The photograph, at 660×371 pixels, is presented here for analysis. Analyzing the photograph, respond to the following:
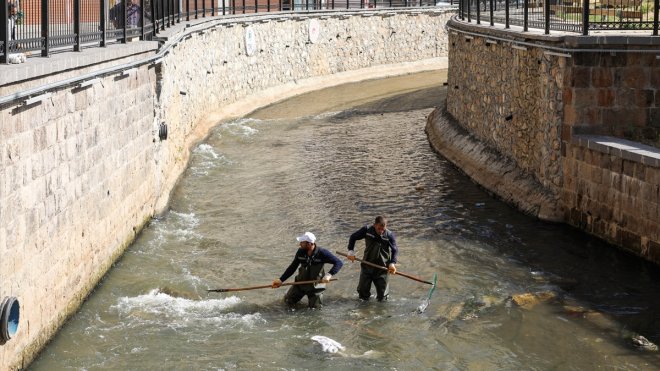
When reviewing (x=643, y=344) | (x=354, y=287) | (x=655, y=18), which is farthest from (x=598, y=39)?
(x=643, y=344)

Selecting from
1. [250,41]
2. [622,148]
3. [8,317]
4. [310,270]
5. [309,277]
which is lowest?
[309,277]

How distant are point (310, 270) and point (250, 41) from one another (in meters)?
23.7

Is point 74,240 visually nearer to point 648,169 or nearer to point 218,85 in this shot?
point 648,169

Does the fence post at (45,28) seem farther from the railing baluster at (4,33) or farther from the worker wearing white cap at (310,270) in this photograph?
the worker wearing white cap at (310,270)

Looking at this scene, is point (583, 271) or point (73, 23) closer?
point (73, 23)

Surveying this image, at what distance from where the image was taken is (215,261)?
18.3 metres

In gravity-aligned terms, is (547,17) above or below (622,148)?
above

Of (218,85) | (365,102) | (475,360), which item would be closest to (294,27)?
(365,102)

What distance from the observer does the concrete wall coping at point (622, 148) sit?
695 inches

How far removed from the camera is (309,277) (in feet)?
51.5

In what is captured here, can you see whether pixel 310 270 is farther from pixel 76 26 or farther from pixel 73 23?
pixel 73 23

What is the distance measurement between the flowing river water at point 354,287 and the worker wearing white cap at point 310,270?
0.22 metres

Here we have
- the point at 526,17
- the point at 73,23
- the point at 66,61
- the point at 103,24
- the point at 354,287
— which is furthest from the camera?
the point at 526,17

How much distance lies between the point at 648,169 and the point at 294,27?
88.2 feet
